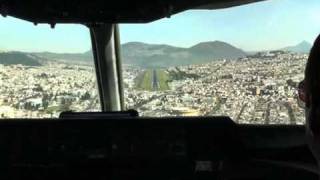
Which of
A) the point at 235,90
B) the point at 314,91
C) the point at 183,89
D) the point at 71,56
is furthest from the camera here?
the point at 71,56

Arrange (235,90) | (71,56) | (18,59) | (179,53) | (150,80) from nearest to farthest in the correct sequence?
1. (235,90)
2. (150,80)
3. (179,53)
4. (18,59)
5. (71,56)

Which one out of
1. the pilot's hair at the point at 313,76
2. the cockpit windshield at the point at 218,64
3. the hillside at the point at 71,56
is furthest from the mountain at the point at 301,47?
the pilot's hair at the point at 313,76

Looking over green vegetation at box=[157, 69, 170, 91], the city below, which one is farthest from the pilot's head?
green vegetation at box=[157, 69, 170, 91]

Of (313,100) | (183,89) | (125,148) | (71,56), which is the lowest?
(125,148)

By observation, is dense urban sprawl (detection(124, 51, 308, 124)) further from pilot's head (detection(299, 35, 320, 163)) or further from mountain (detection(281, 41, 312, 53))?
pilot's head (detection(299, 35, 320, 163))

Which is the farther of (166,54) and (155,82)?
(166,54)

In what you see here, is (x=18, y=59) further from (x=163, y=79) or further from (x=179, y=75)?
(x=179, y=75)

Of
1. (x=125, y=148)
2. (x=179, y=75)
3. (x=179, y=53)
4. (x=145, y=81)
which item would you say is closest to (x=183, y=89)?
(x=179, y=75)
